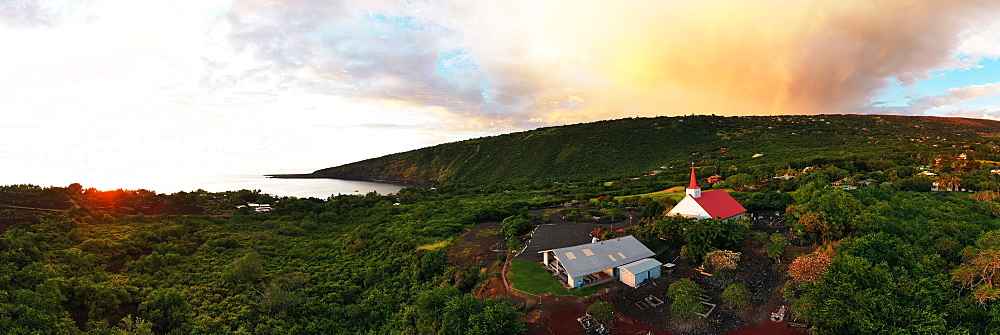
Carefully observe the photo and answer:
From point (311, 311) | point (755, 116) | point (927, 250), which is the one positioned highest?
point (755, 116)

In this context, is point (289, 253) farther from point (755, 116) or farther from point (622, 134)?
point (755, 116)

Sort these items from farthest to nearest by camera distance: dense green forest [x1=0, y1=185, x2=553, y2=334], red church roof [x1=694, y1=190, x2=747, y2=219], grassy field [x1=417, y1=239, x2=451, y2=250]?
red church roof [x1=694, y1=190, x2=747, y2=219] < grassy field [x1=417, y1=239, x2=451, y2=250] < dense green forest [x1=0, y1=185, x2=553, y2=334]

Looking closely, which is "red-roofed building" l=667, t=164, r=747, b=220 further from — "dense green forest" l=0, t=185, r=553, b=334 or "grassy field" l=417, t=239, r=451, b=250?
"grassy field" l=417, t=239, r=451, b=250

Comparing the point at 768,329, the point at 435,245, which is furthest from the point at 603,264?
the point at 435,245

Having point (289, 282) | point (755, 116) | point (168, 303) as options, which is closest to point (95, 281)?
point (168, 303)

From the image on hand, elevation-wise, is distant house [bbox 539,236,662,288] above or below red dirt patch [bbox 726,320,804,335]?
above

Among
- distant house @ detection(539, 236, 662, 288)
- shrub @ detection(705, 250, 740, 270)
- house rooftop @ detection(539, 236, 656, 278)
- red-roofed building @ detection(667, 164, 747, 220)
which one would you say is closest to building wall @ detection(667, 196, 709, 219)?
red-roofed building @ detection(667, 164, 747, 220)

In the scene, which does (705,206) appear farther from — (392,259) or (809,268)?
(392,259)
